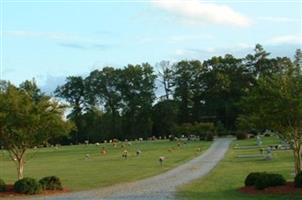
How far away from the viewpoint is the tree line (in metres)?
120

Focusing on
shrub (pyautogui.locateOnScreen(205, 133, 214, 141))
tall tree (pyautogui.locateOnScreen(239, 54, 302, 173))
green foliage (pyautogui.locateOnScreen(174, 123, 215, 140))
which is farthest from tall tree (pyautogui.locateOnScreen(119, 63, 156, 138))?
tall tree (pyautogui.locateOnScreen(239, 54, 302, 173))

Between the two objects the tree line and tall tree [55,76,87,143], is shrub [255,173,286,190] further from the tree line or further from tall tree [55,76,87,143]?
tall tree [55,76,87,143]

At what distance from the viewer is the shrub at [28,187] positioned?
26.9 metres

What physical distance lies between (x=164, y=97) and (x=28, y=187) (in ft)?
343

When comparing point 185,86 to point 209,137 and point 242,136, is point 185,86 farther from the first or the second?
point 242,136

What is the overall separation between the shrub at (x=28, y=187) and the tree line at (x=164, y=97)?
89.0 meters

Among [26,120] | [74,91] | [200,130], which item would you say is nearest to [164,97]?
[74,91]

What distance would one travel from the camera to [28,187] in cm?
2689

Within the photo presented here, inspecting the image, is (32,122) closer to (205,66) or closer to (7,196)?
(7,196)

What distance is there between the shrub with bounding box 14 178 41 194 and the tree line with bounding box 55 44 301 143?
89.0 meters

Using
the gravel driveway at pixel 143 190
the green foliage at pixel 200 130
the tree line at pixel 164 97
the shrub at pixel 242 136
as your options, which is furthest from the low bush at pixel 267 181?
the tree line at pixel 164 97

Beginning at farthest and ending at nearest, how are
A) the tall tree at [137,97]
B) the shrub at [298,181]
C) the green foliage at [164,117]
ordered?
the tall tree at [137,97], the green foliage at [164,117], the shrub at [298,181]

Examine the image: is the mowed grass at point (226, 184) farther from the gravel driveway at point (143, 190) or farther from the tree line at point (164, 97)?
the tree line at point (164, 97)

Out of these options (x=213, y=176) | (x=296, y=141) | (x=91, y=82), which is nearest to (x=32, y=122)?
(x=213, y=176)
